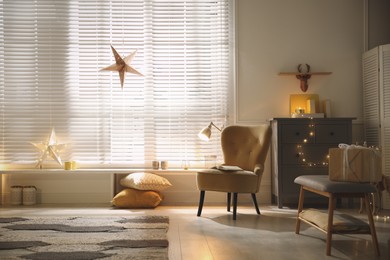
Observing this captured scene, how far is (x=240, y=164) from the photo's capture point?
4.65 metres

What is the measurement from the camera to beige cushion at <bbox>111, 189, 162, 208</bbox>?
4.75 meters

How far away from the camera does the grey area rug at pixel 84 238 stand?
2701 millimetres

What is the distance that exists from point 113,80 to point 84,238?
2561mm

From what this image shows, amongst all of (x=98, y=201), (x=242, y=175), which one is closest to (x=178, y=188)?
(x=98, y=201)

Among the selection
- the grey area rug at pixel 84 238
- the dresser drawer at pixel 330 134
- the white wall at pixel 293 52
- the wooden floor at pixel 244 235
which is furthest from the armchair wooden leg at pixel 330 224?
the white wall at pixel 293 52

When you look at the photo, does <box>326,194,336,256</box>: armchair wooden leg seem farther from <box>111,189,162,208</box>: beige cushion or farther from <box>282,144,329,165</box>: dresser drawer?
<box>111,189,162,208</box>: beige cushion

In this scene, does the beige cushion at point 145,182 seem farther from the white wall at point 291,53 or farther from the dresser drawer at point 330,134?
the dresser drawer at point 330,134

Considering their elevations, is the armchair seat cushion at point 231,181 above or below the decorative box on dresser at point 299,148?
below

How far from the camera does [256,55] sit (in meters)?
5.27

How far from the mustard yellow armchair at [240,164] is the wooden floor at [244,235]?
0.23 meters

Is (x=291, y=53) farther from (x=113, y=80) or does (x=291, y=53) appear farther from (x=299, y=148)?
(x=113, y=80)

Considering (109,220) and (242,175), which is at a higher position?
(242,175)

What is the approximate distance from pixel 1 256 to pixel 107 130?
8.97ft

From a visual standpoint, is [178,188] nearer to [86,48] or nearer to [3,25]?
[86,48]
